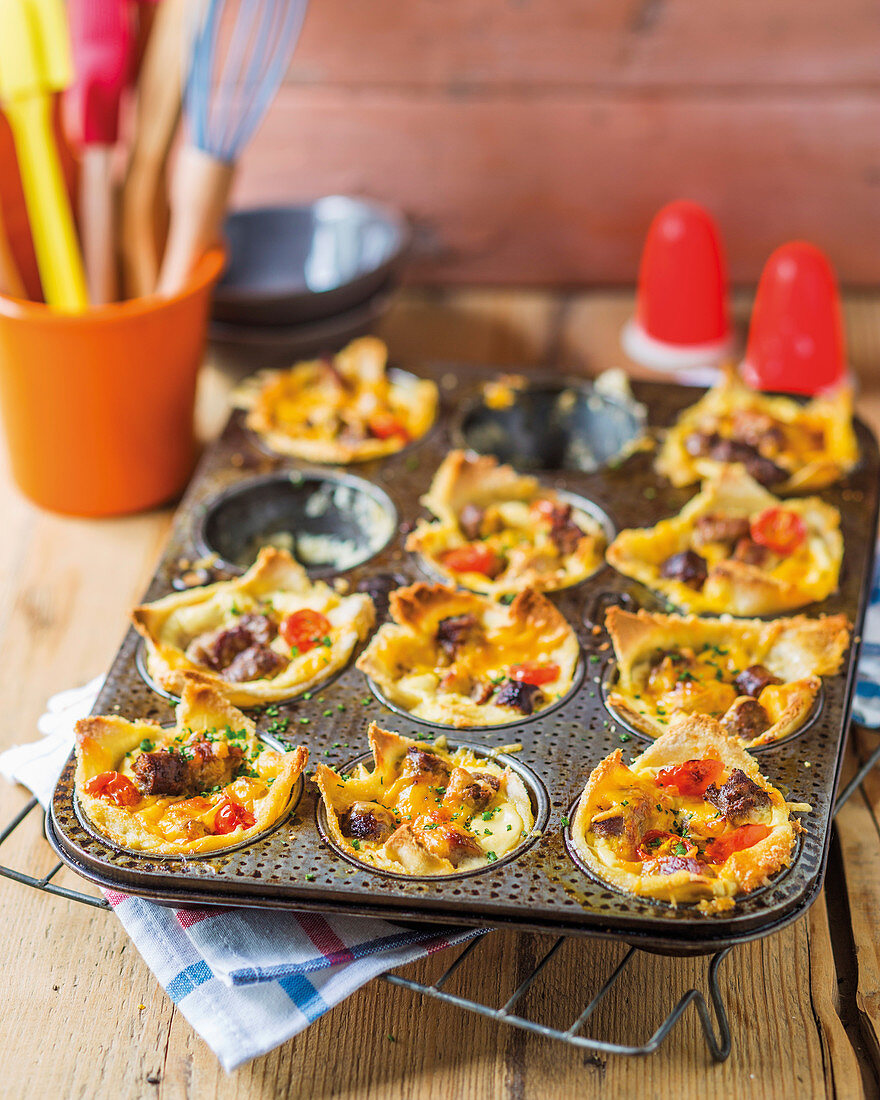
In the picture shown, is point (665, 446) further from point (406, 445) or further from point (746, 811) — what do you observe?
point (746, 811)

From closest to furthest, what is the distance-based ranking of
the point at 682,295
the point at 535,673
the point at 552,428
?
the point at 535,673 → the point at 552,428 → the point at 682,295

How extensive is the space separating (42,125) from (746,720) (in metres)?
2.57

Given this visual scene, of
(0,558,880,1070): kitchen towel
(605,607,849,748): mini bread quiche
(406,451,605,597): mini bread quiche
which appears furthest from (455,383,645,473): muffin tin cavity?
(0,558,880,1070): kitchen towel

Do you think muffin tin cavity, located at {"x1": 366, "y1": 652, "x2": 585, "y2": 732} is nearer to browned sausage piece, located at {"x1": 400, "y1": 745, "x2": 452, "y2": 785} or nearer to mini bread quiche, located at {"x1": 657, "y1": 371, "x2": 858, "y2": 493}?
browned sausage piece, located at {"x1": 400, "y1": 745, "x2": 452, "y2": 785}

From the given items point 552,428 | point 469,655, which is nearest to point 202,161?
point 552,428

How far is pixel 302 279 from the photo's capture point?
4.53 metres

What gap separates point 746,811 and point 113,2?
9.35ft

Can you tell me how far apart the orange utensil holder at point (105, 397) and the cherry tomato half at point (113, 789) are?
4.48 ft

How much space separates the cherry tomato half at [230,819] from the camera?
2338 mm

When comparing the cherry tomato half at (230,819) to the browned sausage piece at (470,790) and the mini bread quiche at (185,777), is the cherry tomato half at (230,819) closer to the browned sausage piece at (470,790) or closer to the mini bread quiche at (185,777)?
the mini bread quiche at (185,777)

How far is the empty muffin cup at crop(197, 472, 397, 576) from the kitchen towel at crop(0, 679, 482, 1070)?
46.3 inches

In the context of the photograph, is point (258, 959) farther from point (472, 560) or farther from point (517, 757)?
point (472, 560)

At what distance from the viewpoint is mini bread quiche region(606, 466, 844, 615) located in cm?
294

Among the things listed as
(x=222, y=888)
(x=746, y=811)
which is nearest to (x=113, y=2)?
(x=222, y=888)
